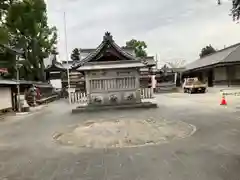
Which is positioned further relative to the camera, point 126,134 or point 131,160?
point 126,134

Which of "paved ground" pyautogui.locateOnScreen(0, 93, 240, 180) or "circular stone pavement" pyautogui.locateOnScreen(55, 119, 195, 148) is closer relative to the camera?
"paved ground" pyautogui.locateOnScreen(0, 93, 240, 180)

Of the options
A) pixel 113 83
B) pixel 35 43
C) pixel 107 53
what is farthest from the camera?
pixel 35 43

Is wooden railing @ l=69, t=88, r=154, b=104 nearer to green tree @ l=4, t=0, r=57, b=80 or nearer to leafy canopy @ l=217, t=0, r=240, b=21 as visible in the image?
green tree @ l=4, t=0, r=57, b=80

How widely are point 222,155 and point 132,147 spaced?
261 cm

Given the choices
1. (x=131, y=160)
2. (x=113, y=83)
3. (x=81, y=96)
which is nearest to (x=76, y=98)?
(x=81, y=96)

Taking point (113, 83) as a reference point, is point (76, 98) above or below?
below

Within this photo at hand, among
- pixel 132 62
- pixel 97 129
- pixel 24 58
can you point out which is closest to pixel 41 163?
pixel 97 129

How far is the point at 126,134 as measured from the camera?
11352mm

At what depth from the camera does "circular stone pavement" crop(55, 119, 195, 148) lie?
1002cm

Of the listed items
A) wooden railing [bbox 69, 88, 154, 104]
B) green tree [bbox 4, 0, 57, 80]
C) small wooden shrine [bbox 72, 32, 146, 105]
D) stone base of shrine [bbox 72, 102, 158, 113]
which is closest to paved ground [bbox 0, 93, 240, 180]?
stone base of shrine [bbox 72, 102, 158, 113]

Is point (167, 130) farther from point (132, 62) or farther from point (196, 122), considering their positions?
point (132, 62)

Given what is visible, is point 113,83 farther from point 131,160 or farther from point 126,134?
point 131,160

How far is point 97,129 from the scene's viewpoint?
12.7m

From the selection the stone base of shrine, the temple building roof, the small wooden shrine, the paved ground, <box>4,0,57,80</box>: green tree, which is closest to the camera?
the paved ground
